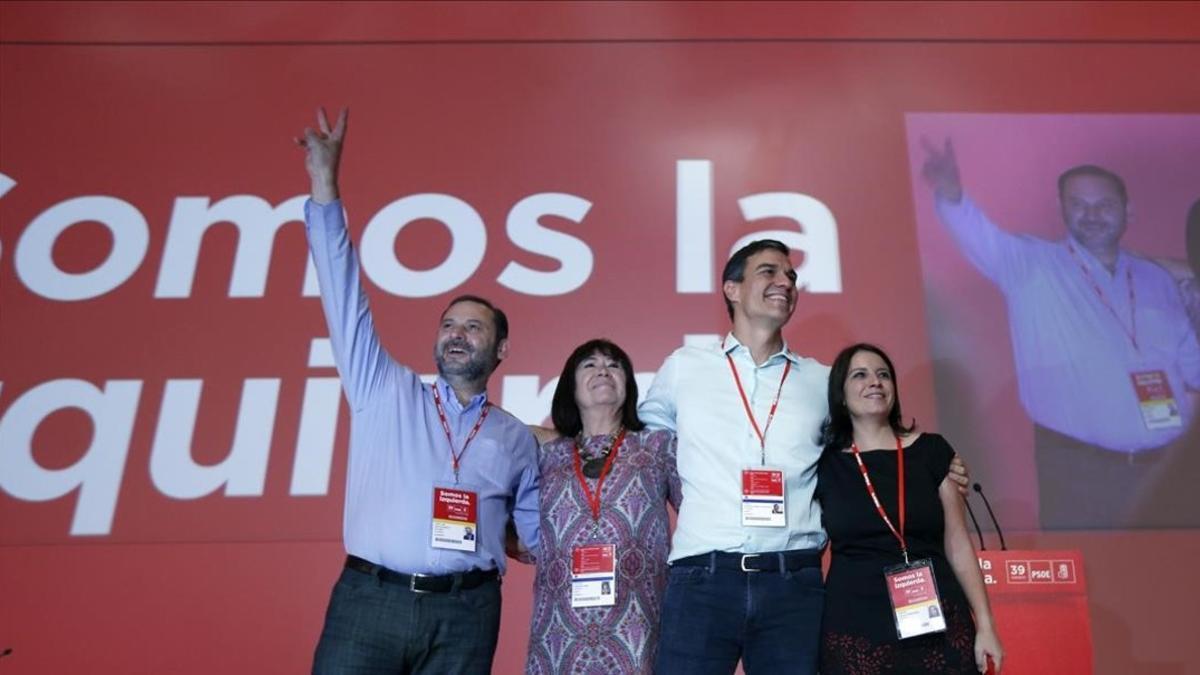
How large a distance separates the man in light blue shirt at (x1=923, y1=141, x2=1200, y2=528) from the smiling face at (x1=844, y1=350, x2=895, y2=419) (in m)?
1.34

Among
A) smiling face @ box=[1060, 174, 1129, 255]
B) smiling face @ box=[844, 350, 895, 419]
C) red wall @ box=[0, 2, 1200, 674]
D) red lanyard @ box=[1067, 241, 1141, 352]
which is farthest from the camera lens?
smiling face @ box=[1060, 174, 1129, 255]

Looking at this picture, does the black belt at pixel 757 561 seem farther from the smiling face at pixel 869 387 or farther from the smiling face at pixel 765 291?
the smiling face at pixel 765 291

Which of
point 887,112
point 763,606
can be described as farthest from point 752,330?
point 887,112

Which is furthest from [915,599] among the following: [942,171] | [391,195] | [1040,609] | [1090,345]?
[391,195]

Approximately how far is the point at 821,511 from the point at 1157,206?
2.20 metres

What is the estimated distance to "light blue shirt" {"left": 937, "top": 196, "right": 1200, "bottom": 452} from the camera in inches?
132

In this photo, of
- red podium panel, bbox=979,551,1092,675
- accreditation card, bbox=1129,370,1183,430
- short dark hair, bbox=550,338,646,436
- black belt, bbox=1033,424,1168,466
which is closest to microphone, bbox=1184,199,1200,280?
accreditation card, bbox=1129,370,1183,430

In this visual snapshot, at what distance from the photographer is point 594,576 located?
7.00 ft

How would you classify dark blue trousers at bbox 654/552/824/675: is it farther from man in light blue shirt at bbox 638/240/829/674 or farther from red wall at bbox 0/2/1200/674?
red wall at bbox 0/2/1200/674

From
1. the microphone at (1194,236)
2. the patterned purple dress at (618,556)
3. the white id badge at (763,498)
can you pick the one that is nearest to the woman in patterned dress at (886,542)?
the white id badge at (763,498)

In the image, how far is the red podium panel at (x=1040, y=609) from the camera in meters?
2.48

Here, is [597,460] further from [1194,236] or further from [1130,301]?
[1194,236]

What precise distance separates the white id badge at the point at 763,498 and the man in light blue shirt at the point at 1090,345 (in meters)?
1.50

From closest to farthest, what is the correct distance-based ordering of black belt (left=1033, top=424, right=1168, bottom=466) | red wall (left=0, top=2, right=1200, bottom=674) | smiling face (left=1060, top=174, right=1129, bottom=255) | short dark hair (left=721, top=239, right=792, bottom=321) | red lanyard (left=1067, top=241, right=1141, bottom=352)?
short dark hair (left=721, top=239, right=792, bottom=321), red wall (left=0, top=2, right=1200, bottom=674), black belt (left=1033, top=424, right=1168, bottom=466), red lanyard (left=1067, top=241, right=1141, bottom=352), smiling face (left=1060, top=174, right=1129, bottom=255)
